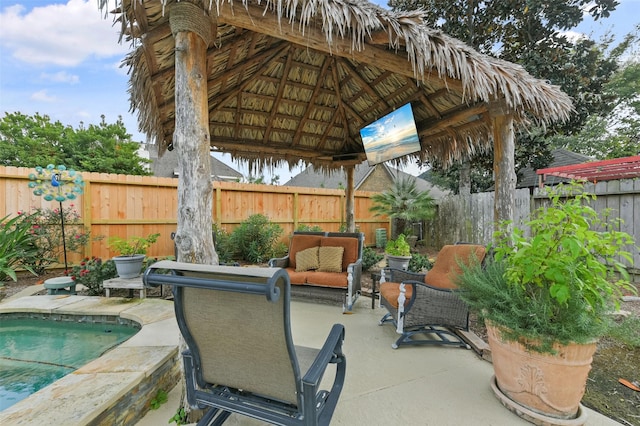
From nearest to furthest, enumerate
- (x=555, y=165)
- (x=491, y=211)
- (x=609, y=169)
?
(x=609, y=169)
(x=491, y=211)
(x=555, y=165)

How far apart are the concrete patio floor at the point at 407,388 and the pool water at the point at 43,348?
1122 millimetres

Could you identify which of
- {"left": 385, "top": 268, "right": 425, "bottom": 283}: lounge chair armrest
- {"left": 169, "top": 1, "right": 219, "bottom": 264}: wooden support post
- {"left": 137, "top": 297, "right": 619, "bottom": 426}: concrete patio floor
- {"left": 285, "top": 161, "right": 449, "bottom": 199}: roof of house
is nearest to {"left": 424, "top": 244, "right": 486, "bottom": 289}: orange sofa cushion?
{"left": 385, "top": 268, "right": 425, "bottom": 283}: lounge chair armrest

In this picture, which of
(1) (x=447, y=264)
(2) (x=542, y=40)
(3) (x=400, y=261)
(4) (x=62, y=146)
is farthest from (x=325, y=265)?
(4) (x=62, y=146)

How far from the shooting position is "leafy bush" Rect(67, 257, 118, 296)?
3.77 m

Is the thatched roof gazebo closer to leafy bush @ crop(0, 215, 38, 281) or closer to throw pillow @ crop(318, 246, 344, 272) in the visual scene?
throw pillow @ crop(318, 246, 344, 272)

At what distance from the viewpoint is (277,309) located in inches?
45.1

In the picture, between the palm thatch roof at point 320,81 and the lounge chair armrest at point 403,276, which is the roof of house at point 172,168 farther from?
the lounge chair armrest at point 403,276

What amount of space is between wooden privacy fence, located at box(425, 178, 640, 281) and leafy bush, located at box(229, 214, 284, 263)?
431 centimetres

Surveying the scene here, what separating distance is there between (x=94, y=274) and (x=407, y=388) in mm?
4099

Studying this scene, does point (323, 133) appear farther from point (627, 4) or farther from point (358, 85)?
point (627, 4)

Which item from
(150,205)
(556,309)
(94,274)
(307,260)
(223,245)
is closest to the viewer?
(556,309)

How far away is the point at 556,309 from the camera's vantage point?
1661 millimetres

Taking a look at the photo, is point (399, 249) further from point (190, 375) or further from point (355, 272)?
point (190, 375)

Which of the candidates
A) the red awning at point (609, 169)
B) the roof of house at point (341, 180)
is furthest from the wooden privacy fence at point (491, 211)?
the roof of house at point (341, 180)
